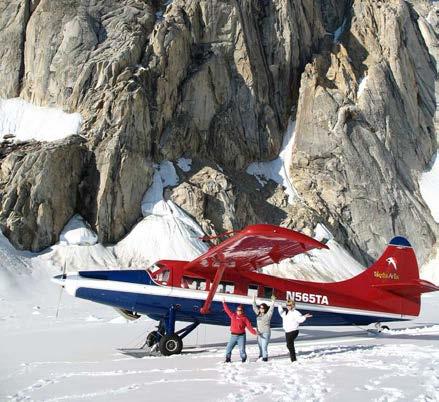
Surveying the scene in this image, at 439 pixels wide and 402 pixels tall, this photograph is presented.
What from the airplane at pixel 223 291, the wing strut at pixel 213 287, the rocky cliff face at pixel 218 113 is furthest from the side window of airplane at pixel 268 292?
the rocky cliff face at pixel 218 113

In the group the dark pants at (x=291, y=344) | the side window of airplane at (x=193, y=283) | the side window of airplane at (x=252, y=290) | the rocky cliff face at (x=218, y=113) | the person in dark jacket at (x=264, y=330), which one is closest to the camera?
the dark pants at (x=291, y=344)

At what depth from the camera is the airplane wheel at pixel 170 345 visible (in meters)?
13.4

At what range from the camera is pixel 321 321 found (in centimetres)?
1591

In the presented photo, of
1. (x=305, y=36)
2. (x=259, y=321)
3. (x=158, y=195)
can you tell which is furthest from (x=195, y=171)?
(x=259, y=321)

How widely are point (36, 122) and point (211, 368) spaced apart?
35878 millimetres

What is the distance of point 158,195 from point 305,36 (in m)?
26.6

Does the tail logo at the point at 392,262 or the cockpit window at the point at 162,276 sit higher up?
the tail logo at the point at 392,262

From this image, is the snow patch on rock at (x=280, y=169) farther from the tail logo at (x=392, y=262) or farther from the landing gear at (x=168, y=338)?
the landing gear at (x=168, y=338)

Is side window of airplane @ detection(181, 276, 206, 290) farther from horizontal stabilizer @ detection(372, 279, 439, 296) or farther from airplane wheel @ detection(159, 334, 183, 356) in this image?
horizontal stabilizer @ detection(372, 279, 439, 296)

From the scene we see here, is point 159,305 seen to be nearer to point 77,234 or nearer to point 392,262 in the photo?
point 392,262

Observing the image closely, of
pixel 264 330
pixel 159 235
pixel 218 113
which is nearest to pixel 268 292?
pixel 264 330

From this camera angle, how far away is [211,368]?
10672 millimetres

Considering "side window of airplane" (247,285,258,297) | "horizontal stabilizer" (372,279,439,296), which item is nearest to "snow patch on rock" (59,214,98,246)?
"side window of airplane" (247,285,258,297)

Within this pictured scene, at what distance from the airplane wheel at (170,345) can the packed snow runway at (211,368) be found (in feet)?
1.17
